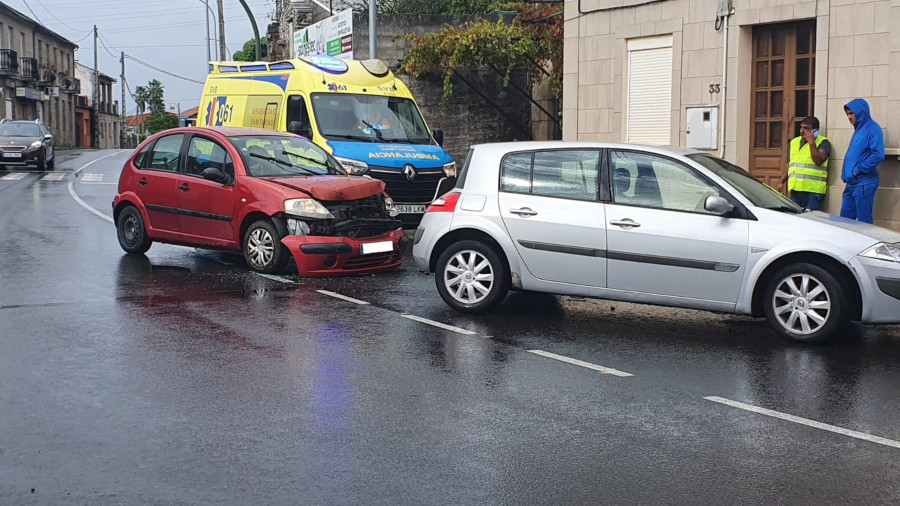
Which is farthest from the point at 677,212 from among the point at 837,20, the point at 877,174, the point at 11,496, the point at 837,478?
the point at 837,20

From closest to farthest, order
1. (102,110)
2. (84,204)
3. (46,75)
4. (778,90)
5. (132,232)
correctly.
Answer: (132,232) → (778,90) → (84,204) → (46,75) → (102,110)

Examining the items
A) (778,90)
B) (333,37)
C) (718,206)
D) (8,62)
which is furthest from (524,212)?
(8,62)

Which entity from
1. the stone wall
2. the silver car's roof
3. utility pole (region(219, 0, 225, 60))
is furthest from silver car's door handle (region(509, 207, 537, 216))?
utility pole (region(219, 0, 225, 60))

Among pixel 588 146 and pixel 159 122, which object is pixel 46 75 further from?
pixel 588 146

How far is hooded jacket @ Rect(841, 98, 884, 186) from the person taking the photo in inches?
464

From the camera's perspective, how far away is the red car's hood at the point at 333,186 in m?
11.1

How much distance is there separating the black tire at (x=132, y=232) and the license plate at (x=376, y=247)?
309cm

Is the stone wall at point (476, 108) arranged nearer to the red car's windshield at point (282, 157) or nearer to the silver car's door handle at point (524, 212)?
the red car's windshield at point (282, 157)

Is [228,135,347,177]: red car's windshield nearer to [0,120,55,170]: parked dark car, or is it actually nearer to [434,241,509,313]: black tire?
[434,241,509,313]: black tire

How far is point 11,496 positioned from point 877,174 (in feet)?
33.7

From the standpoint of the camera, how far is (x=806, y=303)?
25.8ft

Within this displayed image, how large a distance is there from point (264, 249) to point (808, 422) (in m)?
6.80

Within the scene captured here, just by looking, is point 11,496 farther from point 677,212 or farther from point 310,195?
point 310,195

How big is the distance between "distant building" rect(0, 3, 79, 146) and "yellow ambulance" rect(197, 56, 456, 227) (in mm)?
47058
